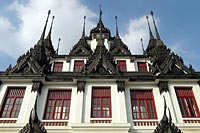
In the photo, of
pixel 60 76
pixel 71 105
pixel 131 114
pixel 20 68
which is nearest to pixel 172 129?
pixel 131 114

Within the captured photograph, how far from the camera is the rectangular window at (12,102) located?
15094 mm

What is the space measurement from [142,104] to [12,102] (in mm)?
9667

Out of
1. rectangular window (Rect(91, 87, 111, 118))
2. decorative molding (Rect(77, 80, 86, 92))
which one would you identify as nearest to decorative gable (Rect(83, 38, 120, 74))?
decorative molding (Rect(77, 80, 86, 92))

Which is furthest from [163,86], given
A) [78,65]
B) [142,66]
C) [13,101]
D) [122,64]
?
[13,101]

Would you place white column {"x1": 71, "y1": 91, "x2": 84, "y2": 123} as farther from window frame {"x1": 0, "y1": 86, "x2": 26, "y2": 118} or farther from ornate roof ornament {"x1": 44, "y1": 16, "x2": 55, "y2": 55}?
ornate roof ornament {"x1": 44, "y1": 16, "x2": 55, "y2": 55}

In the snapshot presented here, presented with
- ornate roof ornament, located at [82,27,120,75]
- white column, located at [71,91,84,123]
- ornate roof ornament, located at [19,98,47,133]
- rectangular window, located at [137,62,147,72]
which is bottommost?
ornate roof ornament, located at [19,98,47,133]

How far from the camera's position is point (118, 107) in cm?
1503

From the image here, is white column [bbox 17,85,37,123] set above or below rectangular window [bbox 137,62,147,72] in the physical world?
below

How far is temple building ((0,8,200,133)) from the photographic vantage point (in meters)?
13.9

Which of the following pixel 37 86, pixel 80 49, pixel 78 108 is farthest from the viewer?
pixel 80 49

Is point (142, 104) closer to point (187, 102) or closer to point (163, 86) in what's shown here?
point (163, 86)

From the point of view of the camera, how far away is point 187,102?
51.8 feet

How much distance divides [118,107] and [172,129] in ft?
12.7

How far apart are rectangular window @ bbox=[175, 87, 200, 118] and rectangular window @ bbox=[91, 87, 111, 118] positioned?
5286 mm
